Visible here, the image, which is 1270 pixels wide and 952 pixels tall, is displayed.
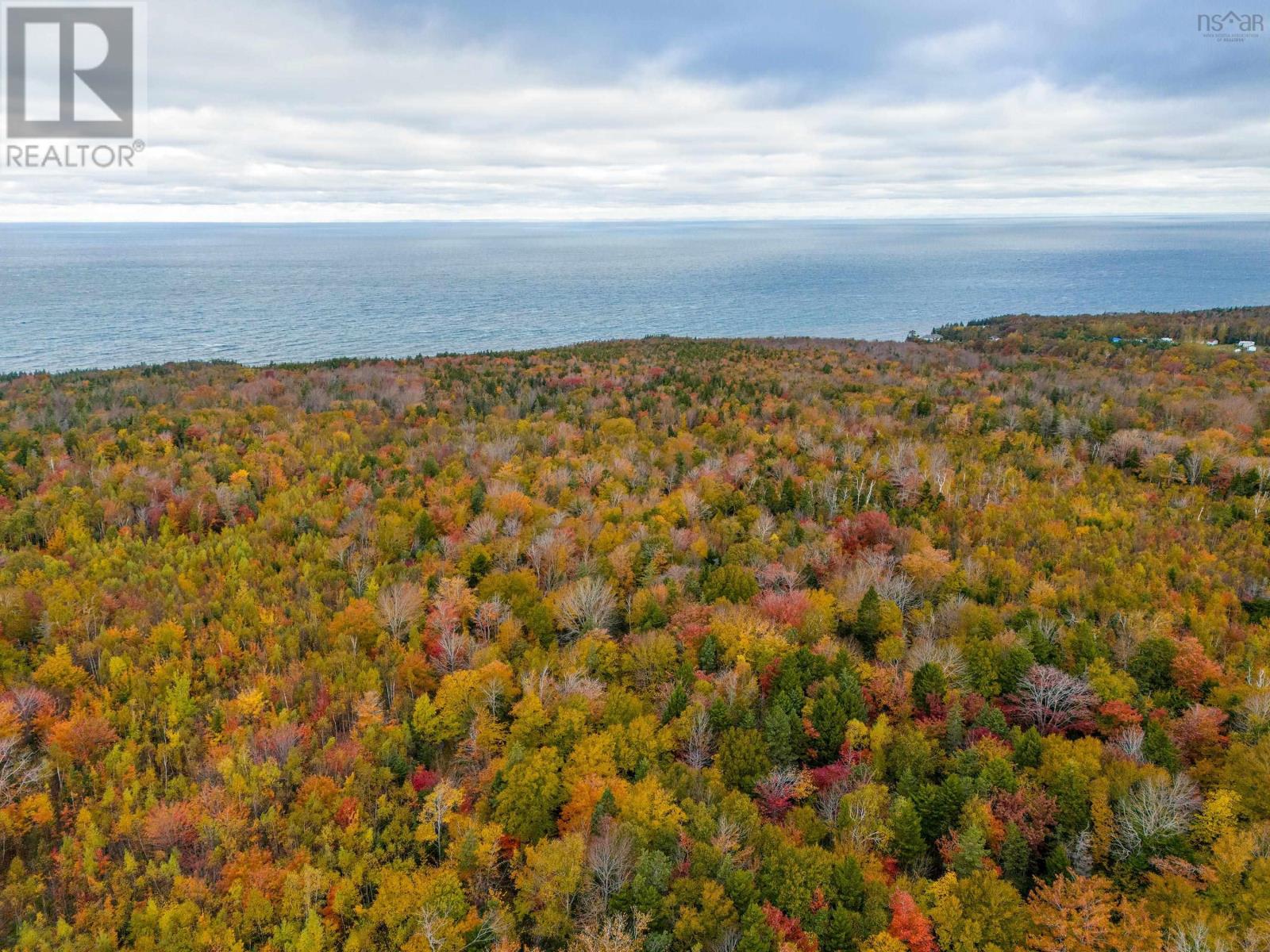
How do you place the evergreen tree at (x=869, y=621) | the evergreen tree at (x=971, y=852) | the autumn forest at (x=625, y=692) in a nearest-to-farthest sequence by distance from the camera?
the autumn forest at (x=625, y=692)
the evergreen tree at (x=971, y=852)
the evergreen tree at (x=869, y=621)

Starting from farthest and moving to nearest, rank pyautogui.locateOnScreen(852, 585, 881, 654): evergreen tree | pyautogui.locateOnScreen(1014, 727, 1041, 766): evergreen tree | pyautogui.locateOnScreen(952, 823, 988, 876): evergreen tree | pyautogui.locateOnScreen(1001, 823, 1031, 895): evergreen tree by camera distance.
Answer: pyautogui.locateOnScreen(852, 585, 881, 654): evergreen tree → pyautogui.locateOnScreen(1014, 727, 1041, 766): evergreen tree → pyautogui.locateOnScreen(1001, 823, 1031, 895): evergreen tree → pyautogui.locateOnScreen(952, 823, 988, 876): evergreen tree

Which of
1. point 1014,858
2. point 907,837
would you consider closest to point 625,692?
point 907,837

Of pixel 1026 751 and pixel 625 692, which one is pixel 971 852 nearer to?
pixel 1026 751

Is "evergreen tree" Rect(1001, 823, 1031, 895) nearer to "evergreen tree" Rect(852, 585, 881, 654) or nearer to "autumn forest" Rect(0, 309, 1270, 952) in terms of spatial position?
"autumn forest" Rect(0, 309, 1270, 952)

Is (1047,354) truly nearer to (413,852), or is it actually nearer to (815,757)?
(815,757)

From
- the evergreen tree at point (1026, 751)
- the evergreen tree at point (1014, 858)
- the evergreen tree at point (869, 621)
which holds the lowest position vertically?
the evergreen tree at point (1014, 858)

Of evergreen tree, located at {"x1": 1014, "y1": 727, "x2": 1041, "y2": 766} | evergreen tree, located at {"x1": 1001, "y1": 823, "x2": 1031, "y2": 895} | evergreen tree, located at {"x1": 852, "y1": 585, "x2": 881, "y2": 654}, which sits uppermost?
evergreen tree, located at {"x1": 852, "y1": 585, "x2": 881, "y2": 654}

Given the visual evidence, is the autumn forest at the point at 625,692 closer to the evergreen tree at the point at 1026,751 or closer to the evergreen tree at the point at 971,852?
the evergreen tree at the point at 971,852

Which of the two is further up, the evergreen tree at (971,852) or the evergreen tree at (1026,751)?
the evergreen tree at (1026,751)

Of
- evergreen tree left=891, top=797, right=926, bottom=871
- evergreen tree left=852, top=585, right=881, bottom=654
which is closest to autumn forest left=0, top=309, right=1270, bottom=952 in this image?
evergreen tree left=891, top=797, right=926, bottom=871

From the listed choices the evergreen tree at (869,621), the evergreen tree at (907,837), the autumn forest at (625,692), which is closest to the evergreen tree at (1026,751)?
the autumn forest at (625,692)
